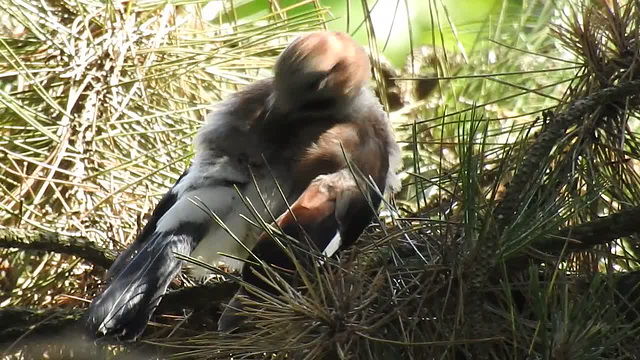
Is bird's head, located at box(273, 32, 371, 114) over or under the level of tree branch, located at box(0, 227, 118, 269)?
over

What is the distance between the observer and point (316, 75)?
2307 mm

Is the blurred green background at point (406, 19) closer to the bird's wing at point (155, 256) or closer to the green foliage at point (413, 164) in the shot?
the green foliage at point (413, 164)

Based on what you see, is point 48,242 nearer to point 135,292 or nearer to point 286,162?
point 135,292

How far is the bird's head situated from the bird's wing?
25cm

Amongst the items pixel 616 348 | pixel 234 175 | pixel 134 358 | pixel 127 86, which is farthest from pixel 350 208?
pixel 616 348

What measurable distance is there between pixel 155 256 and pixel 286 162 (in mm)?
395

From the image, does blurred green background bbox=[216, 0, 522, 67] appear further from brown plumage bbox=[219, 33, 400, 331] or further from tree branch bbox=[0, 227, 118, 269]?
tree branch bbox=[0, 227, 118, 269]

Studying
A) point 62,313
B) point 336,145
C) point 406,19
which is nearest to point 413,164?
point 336,145

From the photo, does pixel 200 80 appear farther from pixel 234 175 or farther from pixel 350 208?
pixel 350 208

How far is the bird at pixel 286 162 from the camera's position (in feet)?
6.70

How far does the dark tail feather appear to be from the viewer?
1.75 m

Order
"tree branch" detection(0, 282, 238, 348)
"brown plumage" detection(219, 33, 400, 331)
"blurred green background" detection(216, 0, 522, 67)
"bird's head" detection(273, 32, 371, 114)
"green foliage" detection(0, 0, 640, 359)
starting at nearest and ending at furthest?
"green foliage" detection(0, 0, 640, 359) < "tree branch" detection(0, 282, 238, 348) < "brown plumage" detection(219, 33, 400, 331) < "bird's head" detection(273, 32, 371, 114) < "blurred green background" detection(216, 0, 522, 67)

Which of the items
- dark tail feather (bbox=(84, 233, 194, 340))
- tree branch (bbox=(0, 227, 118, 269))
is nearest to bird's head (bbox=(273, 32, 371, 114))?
dark tail feather (bbox=(84, 233, 194, 340))

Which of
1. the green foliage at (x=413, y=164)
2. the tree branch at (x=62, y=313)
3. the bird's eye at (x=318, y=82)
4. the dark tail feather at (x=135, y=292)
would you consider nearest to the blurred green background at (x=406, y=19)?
the green foliage at (x=413, y=164)
